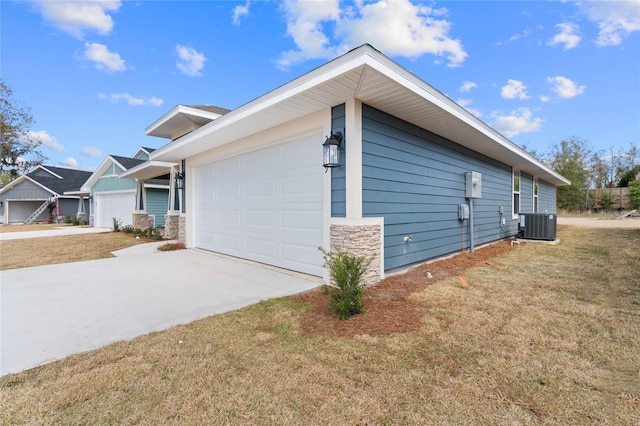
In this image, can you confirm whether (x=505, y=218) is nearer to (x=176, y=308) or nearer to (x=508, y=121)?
(x=176, y=308)

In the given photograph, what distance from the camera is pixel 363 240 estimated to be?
429cm

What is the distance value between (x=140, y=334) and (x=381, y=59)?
156 inches

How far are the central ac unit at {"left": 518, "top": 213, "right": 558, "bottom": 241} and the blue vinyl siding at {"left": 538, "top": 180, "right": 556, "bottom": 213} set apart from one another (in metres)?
6.00

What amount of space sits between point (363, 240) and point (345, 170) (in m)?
1.08

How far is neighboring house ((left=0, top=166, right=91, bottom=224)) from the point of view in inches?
907

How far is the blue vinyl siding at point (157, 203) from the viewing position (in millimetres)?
15094

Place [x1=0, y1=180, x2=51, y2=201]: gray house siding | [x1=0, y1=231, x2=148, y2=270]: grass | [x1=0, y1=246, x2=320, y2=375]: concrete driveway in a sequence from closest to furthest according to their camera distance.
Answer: [x1=0, y1=246, x2=320, y2=375]: concrete driveway, [x1=0, y1=231, x2=148, y2=270]: grass, [x1=0, y1=180, x2=51, y2=201]: gray house siding

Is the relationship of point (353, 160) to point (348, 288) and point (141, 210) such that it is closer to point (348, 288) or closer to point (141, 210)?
point (348, 288)

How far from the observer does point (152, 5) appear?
23.4 ft

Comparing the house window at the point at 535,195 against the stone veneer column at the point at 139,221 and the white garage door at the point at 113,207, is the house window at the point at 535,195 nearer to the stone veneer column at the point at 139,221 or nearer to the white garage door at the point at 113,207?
the stone veneer column at the point at 139,221

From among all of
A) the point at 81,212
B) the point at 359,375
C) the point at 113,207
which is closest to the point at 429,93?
the point at 359,375

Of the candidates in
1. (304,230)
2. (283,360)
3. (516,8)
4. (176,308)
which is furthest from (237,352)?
(516,8)

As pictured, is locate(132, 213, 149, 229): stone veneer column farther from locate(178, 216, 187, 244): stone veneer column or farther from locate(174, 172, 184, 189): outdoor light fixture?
locate(178, 216, 187, 244): stone veneer column

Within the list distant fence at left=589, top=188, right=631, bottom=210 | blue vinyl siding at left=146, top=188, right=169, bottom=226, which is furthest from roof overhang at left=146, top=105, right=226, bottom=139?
distant fence at left=589, top=188, right=631, bottom=210
